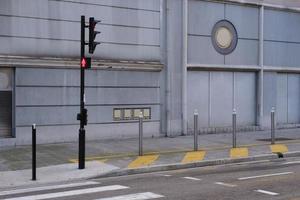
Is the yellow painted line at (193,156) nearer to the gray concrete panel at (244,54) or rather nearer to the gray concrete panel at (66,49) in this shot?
the gray concrete panel at (66,49)

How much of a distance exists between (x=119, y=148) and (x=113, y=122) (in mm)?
2346

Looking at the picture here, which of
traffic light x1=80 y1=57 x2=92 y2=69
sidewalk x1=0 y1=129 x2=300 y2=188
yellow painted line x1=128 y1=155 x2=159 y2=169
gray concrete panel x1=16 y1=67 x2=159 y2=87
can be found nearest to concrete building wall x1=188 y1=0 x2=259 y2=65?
gray concrete panel x1=16 y1=67 x2=159 y2=87

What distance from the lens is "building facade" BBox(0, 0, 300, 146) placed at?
17344 mm

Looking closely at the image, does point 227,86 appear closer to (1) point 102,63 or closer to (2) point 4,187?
(1) point 102,63

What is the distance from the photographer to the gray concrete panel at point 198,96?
21266 mm

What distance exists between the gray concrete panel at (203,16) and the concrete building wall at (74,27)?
166cm

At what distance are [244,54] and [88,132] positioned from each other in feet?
26.5

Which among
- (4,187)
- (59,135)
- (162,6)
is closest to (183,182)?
(4,187)

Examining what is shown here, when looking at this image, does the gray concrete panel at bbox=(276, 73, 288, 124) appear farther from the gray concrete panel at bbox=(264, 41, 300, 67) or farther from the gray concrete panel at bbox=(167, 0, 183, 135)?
the gray concrete panel at bbox=(167, 0, 183, 135)

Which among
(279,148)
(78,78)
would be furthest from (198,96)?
(78,78)

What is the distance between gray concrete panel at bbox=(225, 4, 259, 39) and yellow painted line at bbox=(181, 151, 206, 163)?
322 inches

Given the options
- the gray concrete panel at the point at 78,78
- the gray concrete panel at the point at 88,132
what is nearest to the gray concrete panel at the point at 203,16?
the gray concrete panel at the point at 78,78

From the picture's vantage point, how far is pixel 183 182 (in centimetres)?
1179

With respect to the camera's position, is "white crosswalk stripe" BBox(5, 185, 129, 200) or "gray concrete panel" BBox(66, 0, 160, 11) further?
"gray concrete panel" BBox(66, 0, 160, 11)
